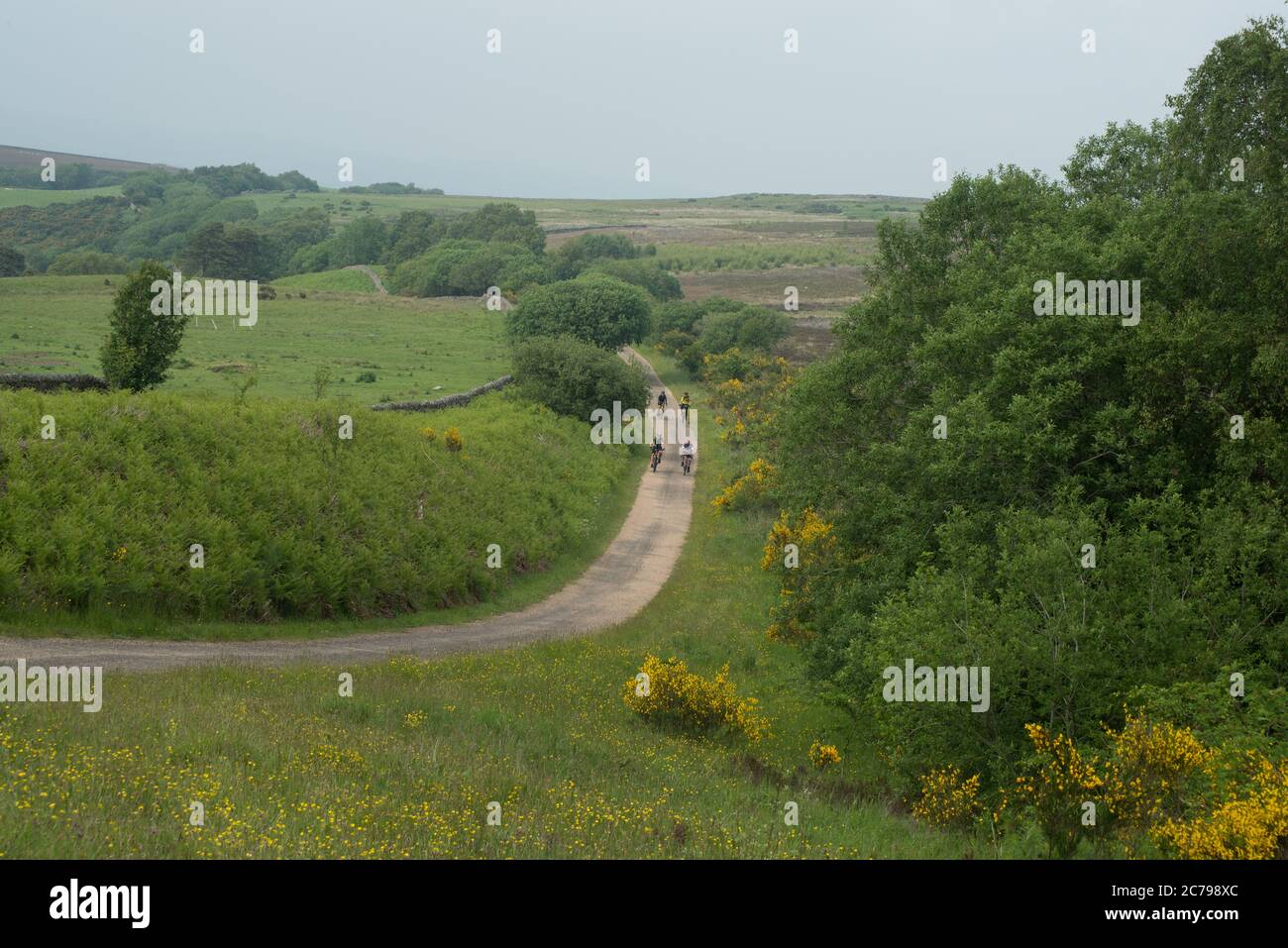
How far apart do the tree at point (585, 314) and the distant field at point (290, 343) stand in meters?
2.99

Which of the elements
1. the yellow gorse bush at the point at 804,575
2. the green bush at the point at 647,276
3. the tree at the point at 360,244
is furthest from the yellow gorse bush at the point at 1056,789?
the tree at the point at 360,244

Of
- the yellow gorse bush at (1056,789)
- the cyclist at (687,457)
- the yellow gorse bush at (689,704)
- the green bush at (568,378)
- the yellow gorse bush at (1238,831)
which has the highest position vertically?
the green bush at (568,378)

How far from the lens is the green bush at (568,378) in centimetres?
5403

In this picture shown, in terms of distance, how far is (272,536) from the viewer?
83.6 feet

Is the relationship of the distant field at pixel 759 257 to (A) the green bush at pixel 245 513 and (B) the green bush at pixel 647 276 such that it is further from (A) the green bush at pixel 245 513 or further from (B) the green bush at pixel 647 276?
(A) the green bush at pixel 245 513

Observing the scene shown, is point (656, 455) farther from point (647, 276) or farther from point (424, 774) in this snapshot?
point (647, 276)

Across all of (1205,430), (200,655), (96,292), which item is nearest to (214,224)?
(96,292)

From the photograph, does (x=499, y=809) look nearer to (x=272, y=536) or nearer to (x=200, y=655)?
(x=200, y=655)

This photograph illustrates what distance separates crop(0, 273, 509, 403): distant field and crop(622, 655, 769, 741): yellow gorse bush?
85.9 ft

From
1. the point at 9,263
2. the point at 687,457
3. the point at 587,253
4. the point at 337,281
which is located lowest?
the point at 687,457

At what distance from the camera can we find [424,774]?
11.8m

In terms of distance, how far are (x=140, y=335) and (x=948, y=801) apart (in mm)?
30553

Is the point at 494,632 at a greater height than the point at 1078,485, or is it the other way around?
the point at 1078,485

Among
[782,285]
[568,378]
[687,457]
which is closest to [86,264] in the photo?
[568,378]
